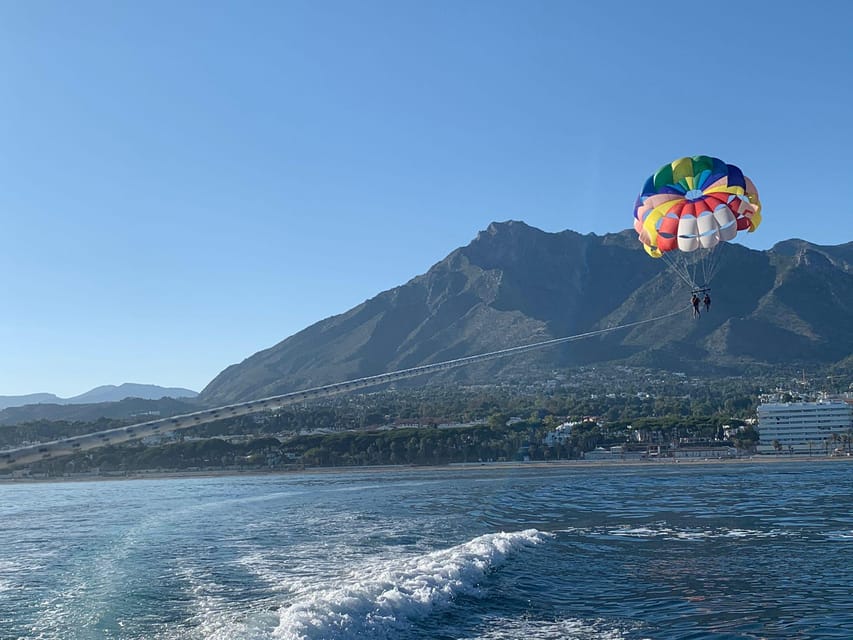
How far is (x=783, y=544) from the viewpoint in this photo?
23.1 meters

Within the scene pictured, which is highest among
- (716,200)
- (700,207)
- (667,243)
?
(716,200)

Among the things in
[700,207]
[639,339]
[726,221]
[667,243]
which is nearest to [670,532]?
[667,243]

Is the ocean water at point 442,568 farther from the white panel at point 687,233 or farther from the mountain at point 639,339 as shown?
the mountain at point 639,339

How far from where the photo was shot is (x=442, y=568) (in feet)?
61.4

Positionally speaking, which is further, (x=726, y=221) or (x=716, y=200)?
(x=716, y=200)

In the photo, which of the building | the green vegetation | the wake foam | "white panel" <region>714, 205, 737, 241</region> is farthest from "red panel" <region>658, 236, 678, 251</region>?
the building

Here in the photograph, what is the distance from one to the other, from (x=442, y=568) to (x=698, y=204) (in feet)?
48.6

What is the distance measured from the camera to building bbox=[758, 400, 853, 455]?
82688 mm

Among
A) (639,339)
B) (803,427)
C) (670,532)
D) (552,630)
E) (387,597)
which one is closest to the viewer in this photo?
(552,630)

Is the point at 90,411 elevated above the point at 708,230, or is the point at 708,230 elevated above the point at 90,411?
the point at 708,230

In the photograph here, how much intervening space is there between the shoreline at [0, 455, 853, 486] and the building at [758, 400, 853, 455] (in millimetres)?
8105

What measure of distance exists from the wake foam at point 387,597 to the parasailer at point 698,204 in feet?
40.0

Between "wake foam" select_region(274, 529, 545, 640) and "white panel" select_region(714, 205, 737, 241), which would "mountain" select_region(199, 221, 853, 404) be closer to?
"white panel" select_region(714, 205, 737, 241)

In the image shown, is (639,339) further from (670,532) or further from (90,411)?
(670,532)
